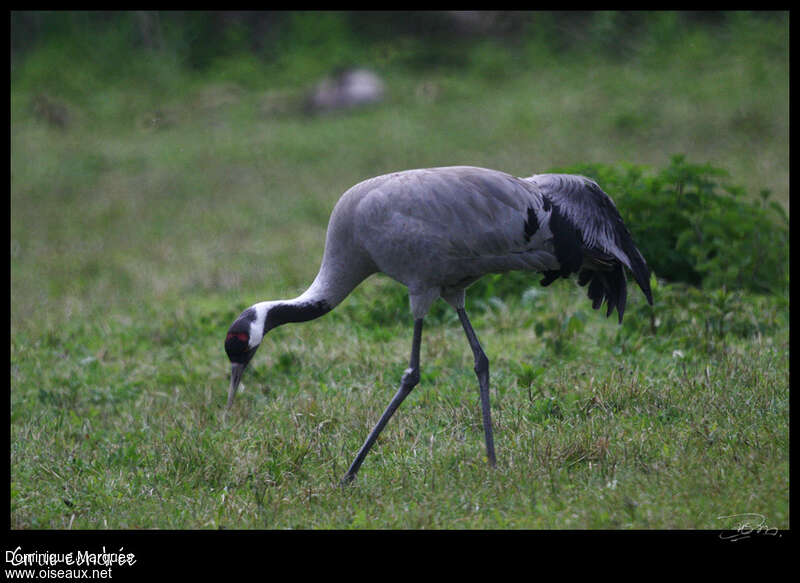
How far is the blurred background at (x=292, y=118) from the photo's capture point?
988cm

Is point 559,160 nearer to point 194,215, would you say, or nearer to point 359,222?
point 194,215

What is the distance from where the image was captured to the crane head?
4.58 m

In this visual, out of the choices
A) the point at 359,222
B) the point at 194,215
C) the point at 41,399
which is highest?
the point at 359,222

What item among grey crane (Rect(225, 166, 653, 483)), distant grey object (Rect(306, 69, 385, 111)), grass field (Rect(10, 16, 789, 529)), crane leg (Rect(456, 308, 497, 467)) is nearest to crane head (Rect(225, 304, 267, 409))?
grey crane (Rect(225, 166, 653, 483))

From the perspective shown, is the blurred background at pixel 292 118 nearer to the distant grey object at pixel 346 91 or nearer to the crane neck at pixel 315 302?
the distant grey object at pixel 346 91

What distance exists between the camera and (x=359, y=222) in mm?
4523

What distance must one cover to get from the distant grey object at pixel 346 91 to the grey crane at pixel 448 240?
35.2 feet

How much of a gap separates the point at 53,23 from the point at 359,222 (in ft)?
47.0

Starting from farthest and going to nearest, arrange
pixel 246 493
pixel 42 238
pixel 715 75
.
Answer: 1. pixel 715 75
2. pixel 42 238
3. pixel 246 493
